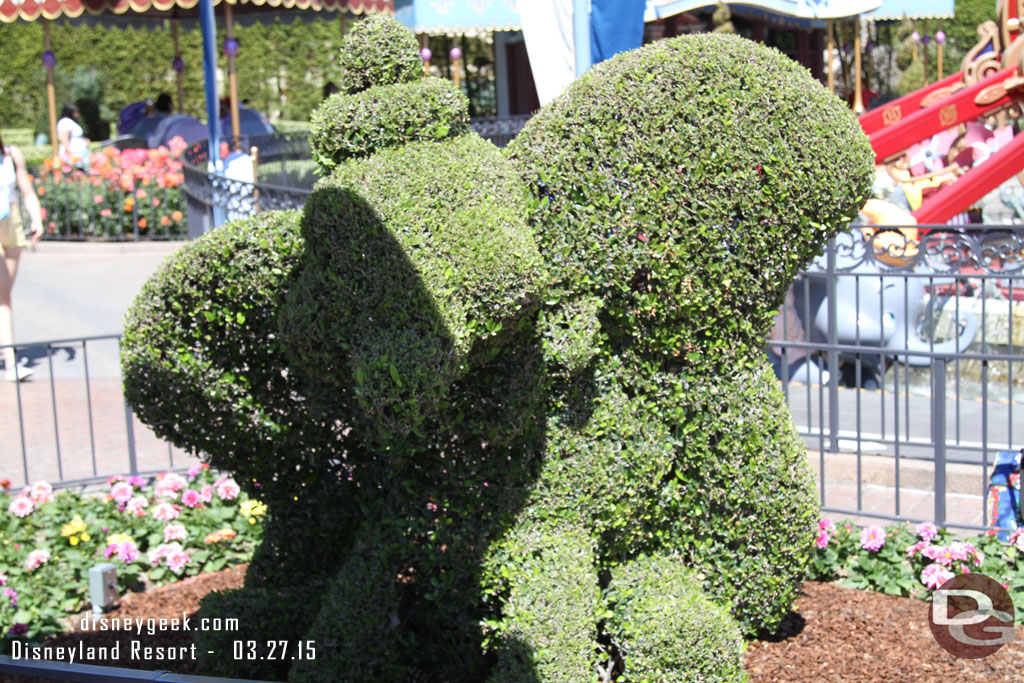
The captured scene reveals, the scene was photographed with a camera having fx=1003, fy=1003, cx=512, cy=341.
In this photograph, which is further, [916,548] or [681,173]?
[916,548]

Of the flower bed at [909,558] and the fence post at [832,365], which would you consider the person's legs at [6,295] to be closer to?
the fence post at [832,365]

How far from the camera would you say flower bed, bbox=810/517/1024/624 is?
4.21 m

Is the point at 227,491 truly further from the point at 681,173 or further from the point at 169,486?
the point at 681,173

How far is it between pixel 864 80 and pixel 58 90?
80.4ft

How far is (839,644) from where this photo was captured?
3822 mm

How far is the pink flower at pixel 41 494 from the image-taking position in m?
5.13

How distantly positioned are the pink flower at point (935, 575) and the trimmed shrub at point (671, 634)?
130 centimetres

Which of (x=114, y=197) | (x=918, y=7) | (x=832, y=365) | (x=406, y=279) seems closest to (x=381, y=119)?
(x=406, y=279)

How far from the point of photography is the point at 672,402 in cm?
335

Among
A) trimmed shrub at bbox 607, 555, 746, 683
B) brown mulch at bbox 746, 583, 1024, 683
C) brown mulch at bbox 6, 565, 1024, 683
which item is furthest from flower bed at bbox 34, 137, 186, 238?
trimmed shrub at bbox 607, 555, 746, 683

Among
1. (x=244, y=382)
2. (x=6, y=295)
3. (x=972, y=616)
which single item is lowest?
(x=972, y=616)

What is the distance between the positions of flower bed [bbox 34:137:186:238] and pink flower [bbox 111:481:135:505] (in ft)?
29.5

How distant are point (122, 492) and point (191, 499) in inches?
14.4

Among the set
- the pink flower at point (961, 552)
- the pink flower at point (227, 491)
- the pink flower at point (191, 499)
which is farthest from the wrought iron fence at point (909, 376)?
the pink flower at point (191, 499)
